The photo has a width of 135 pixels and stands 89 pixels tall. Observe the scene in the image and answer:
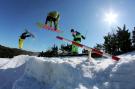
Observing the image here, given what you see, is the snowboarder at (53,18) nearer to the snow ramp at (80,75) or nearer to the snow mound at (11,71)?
the snow mound at (11,71)

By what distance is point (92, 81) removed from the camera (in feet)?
27.4

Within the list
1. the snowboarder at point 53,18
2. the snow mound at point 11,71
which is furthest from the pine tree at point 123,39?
the snow mound at point 11,71

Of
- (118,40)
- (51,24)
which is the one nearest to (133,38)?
(118,40)

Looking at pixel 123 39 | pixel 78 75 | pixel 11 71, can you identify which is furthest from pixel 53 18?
pixel 123 39

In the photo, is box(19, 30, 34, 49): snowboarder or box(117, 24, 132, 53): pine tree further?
box(117, 24, 132, 53): pine tree

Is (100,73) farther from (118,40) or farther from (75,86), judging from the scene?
(118,40)

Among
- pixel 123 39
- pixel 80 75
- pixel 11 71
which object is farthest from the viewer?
pixel 123 39

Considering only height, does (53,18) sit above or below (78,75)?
above

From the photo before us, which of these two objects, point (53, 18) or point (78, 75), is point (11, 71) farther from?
point (53, 18)

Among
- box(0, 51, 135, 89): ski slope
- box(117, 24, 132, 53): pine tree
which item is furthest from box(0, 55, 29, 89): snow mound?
box(117, 24, 132, 53): pine tree

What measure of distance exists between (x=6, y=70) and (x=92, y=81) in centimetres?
511

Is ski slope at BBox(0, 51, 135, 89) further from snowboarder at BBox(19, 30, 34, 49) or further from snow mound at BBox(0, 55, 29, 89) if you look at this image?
snowboarder at BBox(19, 30, 34, 49)

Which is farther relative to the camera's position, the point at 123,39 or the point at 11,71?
the point at 123,39

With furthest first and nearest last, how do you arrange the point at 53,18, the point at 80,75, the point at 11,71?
1. the point at 53,18
2. the point at 11,71
3. the point at 80,75
